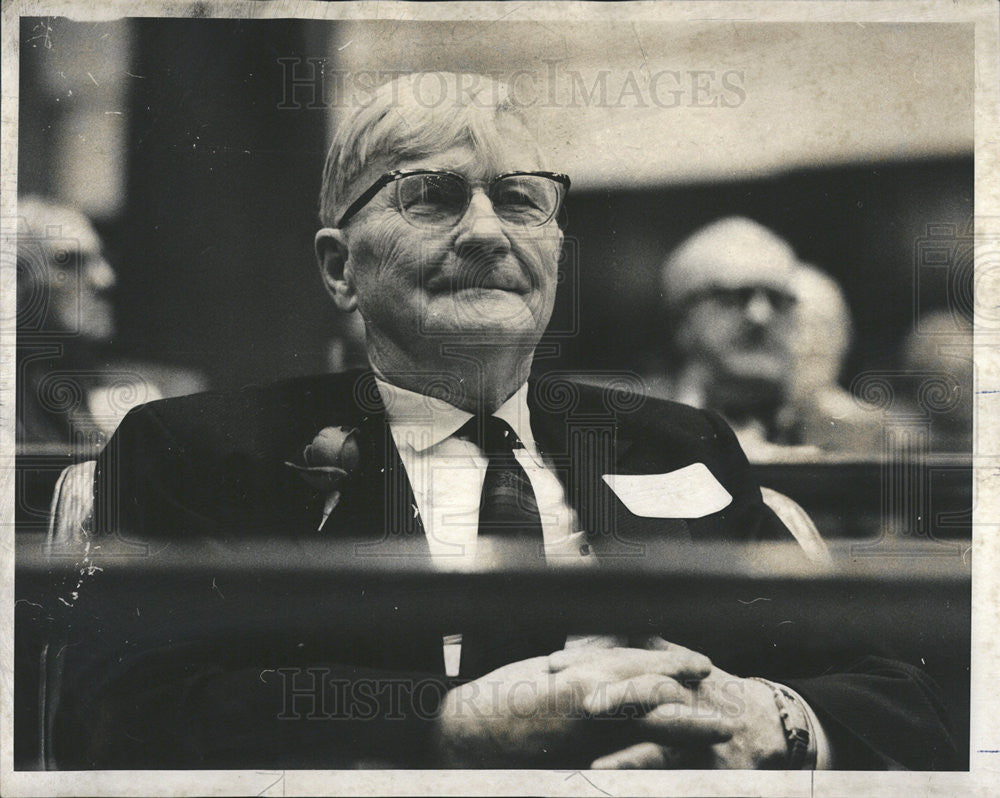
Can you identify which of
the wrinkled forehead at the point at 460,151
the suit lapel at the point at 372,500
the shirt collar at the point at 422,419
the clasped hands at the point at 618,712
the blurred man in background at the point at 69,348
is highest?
the wrinkled forehead at the point at 460,151

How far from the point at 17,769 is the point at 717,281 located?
238 centimetres

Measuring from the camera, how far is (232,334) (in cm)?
225

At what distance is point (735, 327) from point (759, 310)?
0.08 meters

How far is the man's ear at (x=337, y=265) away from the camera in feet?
7.34

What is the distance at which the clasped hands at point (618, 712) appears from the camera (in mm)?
2236

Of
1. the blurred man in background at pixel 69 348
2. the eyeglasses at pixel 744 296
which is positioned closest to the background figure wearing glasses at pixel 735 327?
the eyeglasses at pixel 744 296

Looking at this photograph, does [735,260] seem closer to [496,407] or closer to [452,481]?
[496,407]

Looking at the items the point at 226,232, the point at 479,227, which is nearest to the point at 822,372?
the point at 479,227

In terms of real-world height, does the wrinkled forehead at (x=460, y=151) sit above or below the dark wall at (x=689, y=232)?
above

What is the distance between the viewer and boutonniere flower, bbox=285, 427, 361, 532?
223 cm

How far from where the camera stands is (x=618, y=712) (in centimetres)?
224

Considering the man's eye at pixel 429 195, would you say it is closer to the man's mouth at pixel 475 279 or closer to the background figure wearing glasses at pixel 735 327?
the man's mouth at pixel 475 279

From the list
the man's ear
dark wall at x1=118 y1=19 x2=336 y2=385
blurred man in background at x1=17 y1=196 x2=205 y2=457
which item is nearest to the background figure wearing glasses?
the man's ear

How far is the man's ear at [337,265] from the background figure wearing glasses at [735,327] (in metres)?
0.86
